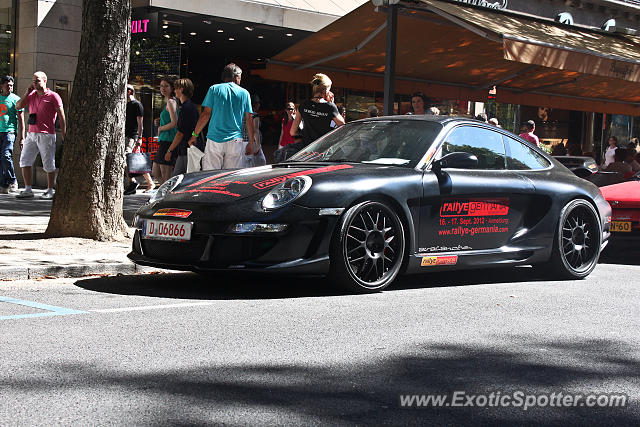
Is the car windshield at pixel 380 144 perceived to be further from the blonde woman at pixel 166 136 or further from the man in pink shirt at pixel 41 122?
the man in pink shirt at pixel 41 122

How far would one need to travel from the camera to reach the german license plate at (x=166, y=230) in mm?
6738

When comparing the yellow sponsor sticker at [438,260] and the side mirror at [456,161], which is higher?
the side mirror at [456,161]

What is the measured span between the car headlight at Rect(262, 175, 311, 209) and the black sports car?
0.4 inches

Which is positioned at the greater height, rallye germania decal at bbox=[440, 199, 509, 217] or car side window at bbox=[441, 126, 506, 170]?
car side window at bbox=[441, 126, 506, 170]

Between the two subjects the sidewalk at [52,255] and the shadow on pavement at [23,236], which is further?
the shadow on pavement at [23,236]

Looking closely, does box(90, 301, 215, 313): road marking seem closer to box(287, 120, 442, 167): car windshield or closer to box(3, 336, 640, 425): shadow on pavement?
box(3, 336, 640, 425): shadow on pavement

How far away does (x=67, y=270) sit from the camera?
759cm

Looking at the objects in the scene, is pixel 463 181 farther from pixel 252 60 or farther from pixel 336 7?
pixel 252 60

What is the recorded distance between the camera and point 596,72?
14.3 m

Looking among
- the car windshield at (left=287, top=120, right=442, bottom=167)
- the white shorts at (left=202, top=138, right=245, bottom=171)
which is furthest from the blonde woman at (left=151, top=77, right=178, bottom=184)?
the car windshield at (left=287, top=120, right=442, bottom=167)

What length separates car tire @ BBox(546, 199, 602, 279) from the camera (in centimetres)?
834

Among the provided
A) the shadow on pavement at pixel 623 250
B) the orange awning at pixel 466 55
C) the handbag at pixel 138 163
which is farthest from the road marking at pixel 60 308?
the orange awning at pixel 466 55

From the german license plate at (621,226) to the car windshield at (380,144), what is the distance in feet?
11.3

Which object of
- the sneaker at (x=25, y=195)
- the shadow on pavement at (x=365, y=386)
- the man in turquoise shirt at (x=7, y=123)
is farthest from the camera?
the man in turquoise shirt at (x=7, y=123)
